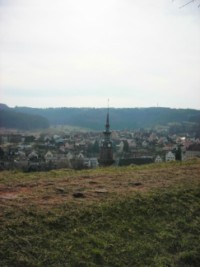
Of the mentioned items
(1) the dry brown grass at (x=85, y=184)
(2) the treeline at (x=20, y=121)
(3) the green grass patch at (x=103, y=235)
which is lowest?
(2) the treeline at (x=20, y=121)

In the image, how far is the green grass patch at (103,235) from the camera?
15.4ft

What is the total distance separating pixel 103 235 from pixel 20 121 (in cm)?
13750

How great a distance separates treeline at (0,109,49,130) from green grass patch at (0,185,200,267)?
128 m

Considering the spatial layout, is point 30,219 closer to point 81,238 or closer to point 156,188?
point 81,238

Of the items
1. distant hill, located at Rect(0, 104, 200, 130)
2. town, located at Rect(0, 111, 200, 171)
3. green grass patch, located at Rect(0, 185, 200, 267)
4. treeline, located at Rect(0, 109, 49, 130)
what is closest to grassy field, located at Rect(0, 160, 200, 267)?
green grass patch, located at Rect(0, 185, 200, 267)

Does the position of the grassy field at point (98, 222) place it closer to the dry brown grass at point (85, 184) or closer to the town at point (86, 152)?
the dry brown grass at point (85, 184)

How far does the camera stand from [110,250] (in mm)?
5000

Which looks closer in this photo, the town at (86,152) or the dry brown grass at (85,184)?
the dry brown grass at (85,184)

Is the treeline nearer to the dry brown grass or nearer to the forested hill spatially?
the forested hill

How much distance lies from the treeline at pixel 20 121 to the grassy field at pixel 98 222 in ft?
415

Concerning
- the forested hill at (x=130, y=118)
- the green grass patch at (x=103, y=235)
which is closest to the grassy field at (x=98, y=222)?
the green grass patch at (x=103, y=235)

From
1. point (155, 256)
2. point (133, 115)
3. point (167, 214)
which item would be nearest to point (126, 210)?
point (167, 214)

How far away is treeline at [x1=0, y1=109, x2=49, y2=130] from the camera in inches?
5374

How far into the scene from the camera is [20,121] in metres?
140
